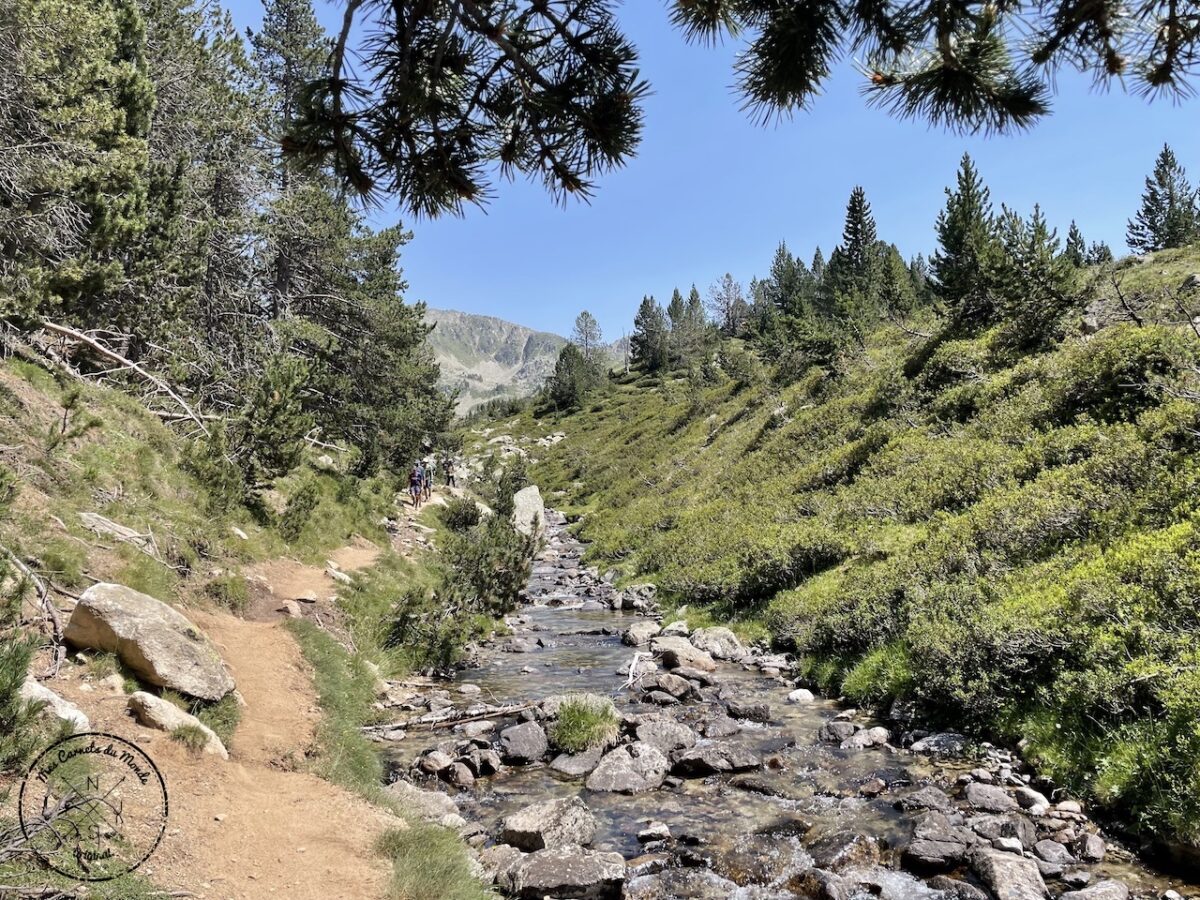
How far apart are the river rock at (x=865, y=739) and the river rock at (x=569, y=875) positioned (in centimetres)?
487

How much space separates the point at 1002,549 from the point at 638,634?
9115mm

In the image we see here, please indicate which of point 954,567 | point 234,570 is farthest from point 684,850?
point 234,570

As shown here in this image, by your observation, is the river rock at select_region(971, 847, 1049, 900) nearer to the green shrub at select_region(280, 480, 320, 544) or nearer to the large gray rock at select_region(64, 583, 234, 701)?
the large gray rock at select_region(64, 583, 234, 701)

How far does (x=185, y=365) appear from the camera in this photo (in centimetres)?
1697

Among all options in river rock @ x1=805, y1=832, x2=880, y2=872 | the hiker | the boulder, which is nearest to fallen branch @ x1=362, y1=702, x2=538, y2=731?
the boulder

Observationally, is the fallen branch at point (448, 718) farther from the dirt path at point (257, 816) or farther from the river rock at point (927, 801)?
the river rock at point (927, 801)

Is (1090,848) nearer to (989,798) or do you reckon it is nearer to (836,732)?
(989,798)

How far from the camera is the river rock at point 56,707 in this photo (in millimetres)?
5431

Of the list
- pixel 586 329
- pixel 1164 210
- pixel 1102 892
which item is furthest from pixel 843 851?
pixel 586 329

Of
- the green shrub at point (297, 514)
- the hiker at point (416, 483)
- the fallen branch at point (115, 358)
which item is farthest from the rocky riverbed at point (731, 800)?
the hiker at point (416, 483)

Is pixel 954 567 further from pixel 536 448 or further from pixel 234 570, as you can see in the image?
pixel 536 448

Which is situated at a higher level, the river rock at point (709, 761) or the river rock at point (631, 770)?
the river rock at point (709, 761)

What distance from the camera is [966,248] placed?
36719mm
